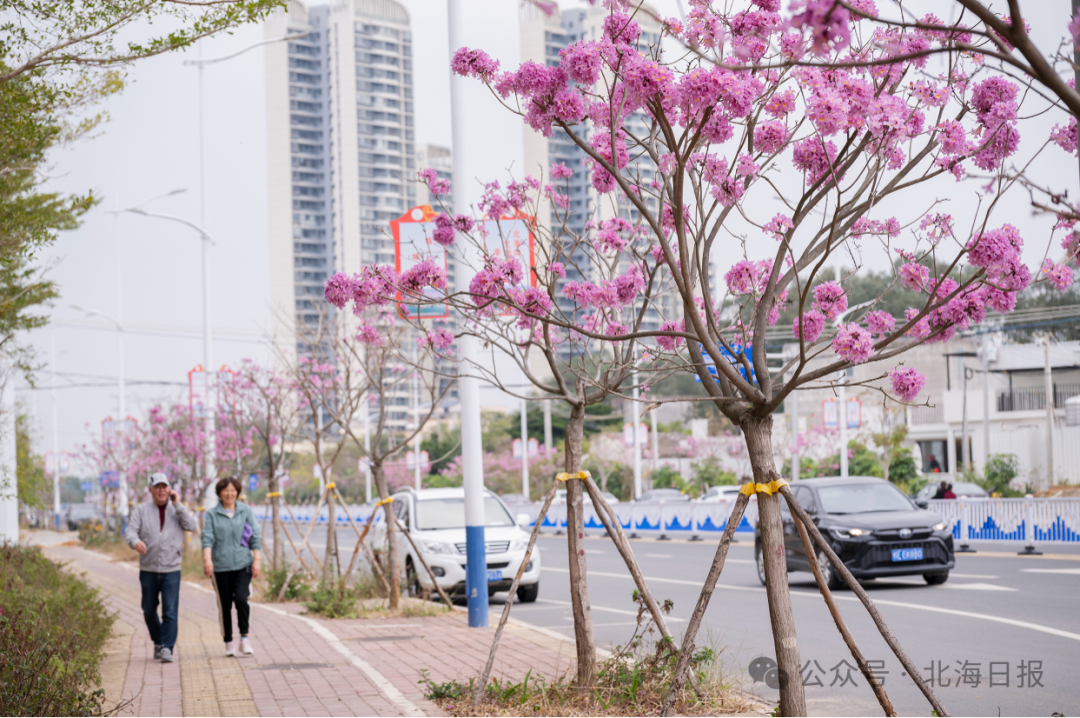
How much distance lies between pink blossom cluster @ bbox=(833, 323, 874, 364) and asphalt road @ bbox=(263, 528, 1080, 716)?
123 inches

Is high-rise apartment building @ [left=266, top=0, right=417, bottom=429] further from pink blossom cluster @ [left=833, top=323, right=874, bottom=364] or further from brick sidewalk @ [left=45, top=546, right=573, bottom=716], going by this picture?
pink blossom cluster @ [left=833, top=323, right=874, bottom=364]

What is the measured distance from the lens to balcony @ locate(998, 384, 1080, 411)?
161ft

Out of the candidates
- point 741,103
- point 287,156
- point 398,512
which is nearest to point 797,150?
point 741,103

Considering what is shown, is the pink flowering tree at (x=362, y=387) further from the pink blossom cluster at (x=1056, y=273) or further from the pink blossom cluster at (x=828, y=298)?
the pink blossom cluster at (x=1056, y=273)

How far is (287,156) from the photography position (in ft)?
411

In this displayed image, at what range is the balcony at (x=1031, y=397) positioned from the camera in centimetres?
4919

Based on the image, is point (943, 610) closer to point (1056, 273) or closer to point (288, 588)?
point (1056, 273)

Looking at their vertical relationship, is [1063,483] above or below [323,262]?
below

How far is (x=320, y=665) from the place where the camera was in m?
9.73

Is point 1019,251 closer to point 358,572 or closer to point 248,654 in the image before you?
point 248,654

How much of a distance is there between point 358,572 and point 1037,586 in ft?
30.6

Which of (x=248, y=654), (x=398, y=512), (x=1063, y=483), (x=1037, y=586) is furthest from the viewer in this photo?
(x=1063, y=483)

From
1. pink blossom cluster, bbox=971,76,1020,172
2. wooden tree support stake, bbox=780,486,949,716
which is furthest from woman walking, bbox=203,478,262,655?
pink blossom cluster, bbox=971,76,1020,172

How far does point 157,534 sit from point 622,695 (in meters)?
5.46
